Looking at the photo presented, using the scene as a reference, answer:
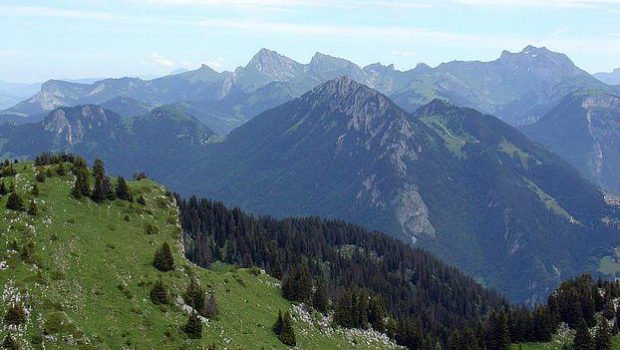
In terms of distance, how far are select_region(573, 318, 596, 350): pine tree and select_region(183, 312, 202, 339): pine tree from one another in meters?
75.2

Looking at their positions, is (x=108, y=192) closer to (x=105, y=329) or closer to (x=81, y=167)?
(x=81, y=167)

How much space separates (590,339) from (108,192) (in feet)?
337

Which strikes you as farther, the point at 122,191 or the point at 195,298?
the point at 122,191

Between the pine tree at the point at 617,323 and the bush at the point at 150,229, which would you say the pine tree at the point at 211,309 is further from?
the pine tree at the point at 617,323

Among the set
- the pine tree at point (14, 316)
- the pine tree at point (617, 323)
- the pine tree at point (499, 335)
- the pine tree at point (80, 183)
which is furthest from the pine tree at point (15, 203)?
the pine tree at point (617, 323)

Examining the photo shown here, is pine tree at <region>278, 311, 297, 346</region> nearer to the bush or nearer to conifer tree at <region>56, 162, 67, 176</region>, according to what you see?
the bush

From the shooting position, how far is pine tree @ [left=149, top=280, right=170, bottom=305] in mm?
90750

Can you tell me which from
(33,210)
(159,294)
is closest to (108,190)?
(33,210)

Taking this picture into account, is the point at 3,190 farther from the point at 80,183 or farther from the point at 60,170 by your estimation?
the point at 60,170

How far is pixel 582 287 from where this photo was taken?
128 meters

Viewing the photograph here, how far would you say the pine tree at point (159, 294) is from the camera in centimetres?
9075

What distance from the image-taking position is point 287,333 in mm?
100750

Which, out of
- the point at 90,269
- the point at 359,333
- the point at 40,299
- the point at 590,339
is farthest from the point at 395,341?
the point at 40,299

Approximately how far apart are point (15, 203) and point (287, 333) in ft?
173
